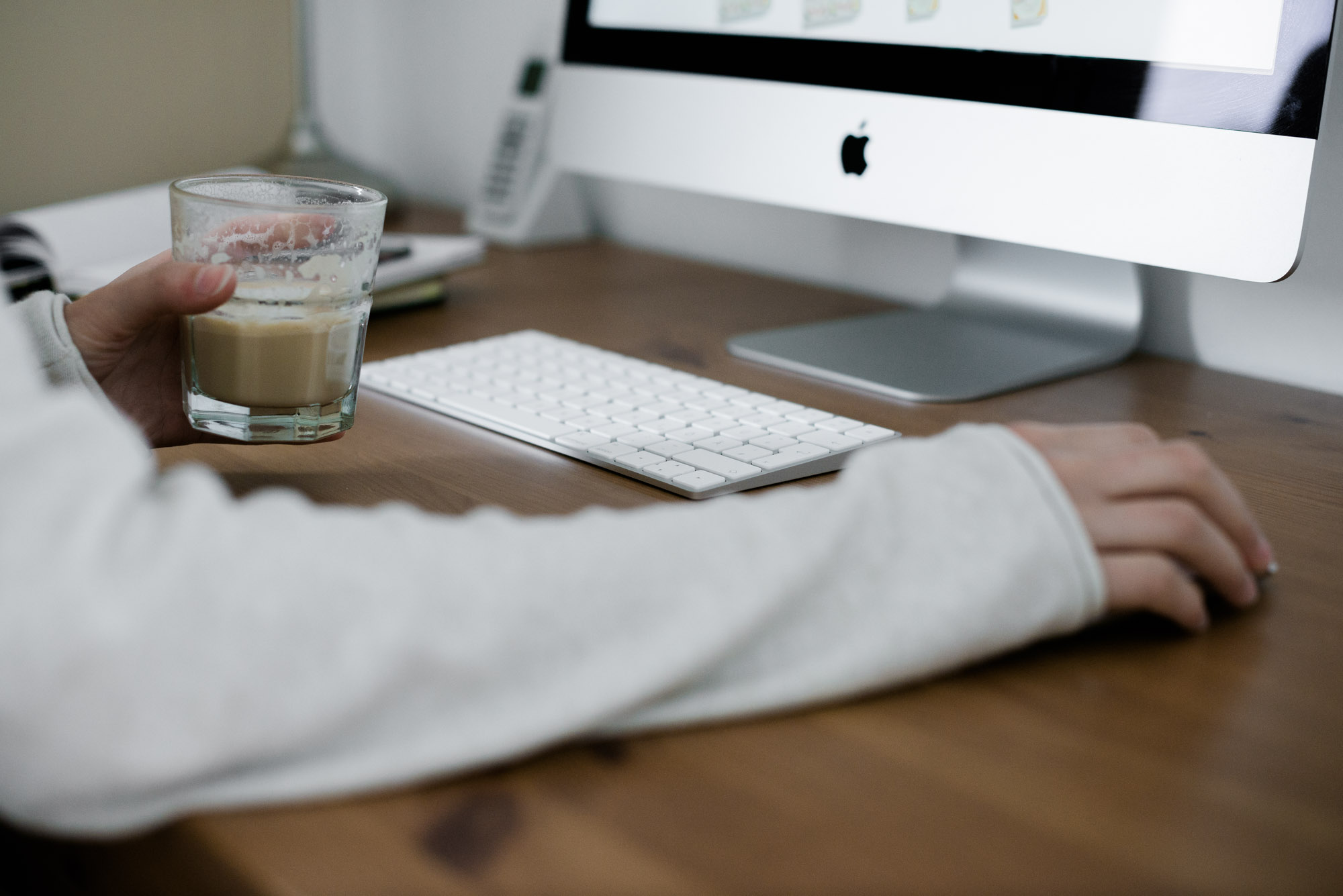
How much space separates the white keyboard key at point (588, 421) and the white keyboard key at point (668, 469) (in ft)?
0.24

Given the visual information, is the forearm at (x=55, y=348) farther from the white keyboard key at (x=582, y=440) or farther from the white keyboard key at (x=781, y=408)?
the white keyboard key at (x=781, y=408)

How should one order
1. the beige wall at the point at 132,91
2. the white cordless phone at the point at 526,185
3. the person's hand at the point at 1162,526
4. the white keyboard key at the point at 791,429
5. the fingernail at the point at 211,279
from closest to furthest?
1. the person's hand at the point at 1162,526
2. the fingernail at the point at 211,279
3. the white keyboard key at the point at 791,429
4. the white cordless phone at the point at 526,185
5. the beige wall at the point at 132,91

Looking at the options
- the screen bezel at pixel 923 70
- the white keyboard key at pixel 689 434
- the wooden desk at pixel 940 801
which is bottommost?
the wooden desk at pixel 940 801

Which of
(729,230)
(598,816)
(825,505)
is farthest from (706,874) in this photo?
(729,230)

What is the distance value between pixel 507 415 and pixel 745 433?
0.14 metres

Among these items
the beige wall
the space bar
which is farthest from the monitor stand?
the beige wall

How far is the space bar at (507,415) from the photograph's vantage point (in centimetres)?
62

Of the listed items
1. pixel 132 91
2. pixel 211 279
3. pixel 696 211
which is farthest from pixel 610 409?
pixel 132 91

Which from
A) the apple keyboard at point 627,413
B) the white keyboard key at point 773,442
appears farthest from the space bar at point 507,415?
the white keyboard key at point 773,442

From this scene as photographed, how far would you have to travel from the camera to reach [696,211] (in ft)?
3.90

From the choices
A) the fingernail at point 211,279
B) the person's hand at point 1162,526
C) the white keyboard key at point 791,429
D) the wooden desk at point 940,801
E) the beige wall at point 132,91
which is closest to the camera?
the wooden desk at point 940,801

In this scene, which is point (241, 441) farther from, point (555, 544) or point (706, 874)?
point (706, 874)

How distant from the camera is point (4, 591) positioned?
32 cm

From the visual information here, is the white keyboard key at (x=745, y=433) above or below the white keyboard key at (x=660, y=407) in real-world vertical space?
above
